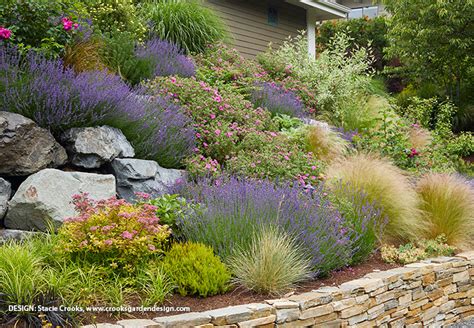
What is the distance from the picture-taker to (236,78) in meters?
9.04

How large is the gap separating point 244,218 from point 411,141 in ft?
16.6

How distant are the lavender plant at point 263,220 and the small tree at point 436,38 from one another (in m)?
9.14

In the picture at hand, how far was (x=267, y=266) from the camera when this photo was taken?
423cm

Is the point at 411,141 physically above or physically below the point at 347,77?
below

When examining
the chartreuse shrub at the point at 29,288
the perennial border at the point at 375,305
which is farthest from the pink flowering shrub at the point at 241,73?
the chartreuse shrub at the point at 29,288

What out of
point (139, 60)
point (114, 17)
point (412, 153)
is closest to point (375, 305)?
point (412, 153)

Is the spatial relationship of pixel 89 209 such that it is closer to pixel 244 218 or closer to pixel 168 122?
pixel 244 218

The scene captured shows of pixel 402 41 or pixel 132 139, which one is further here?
pixel 402 41

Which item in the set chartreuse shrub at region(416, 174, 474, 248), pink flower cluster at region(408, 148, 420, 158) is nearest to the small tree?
pink flower cluster at region(408, 148, 420, 158)

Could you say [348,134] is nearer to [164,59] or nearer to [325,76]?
[325,76]

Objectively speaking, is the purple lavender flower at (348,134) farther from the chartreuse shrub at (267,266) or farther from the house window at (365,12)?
the house window at (365,12)

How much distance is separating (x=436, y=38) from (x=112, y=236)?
11562mm

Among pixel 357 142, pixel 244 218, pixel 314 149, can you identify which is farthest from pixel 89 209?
pixel 357 142

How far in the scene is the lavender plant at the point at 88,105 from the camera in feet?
17.1
